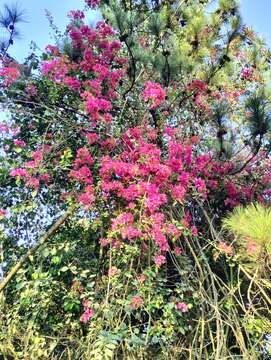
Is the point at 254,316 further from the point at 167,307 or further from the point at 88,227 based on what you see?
the point at 88,227

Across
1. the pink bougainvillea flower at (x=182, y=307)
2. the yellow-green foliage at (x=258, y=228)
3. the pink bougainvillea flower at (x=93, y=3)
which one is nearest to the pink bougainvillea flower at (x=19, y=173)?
the pink bougainvillea flower at (x=182, y=307)

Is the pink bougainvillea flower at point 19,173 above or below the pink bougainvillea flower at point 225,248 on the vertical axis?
above

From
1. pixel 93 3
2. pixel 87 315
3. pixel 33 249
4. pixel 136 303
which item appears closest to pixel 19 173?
pixel 33 249

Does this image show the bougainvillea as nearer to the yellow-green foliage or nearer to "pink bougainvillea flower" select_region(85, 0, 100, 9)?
the yellow-green foliage

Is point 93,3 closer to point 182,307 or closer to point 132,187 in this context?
point 132,187

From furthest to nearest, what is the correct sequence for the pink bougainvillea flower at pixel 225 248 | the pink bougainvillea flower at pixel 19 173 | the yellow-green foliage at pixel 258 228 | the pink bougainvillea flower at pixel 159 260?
the pink bougainvillea flower at pixel 19 173
the pink bougainvillea flower at pixel 225 248
the pink bougainvillea flower at pixel 159 260
the yellow-green foliage at pixel 258 228

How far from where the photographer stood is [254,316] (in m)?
3.44

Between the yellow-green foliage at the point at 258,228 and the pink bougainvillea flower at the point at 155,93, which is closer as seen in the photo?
the yellow-green foliage at the point at 258,228

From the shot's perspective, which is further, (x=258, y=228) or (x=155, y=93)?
(x=155, y=93)

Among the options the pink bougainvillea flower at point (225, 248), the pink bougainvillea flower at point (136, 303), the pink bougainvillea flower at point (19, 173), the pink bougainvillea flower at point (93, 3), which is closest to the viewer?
the pink bougainvillea flower at point (136, 303)

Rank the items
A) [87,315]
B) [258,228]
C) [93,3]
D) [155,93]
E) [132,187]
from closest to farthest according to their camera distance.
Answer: [258,228] → [87,315] → [132,187] → [155,93] → [93,3]

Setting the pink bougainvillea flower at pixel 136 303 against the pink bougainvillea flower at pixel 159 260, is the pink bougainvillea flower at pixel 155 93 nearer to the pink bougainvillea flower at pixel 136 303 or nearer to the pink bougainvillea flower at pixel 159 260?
the pink bougainvillea flower at pixel 159 260

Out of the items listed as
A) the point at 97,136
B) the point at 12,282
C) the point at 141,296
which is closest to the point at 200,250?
the point at 141,296

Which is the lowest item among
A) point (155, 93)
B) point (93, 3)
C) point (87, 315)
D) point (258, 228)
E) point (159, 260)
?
point (87, 315)
